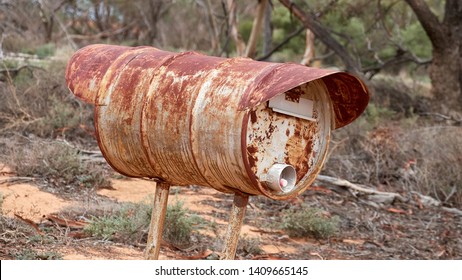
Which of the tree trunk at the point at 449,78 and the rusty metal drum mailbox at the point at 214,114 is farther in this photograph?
the tree trunk at the point at 449,78

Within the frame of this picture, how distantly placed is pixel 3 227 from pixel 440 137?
22.3 ft

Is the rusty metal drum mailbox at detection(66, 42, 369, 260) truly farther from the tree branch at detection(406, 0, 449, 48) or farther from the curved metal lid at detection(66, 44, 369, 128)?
the tree branch at detection(406, 0, 449, 48)

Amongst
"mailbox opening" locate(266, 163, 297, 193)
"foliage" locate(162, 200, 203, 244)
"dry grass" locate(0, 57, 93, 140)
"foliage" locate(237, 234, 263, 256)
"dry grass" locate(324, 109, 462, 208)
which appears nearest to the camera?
"mailbox opening" locate(266, 163, 297, 193)

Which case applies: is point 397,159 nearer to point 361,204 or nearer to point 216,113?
point 361,204

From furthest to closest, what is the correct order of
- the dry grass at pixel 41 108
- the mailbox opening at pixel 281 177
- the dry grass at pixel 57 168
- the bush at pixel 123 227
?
the dry grass at pixel 41 108 < the dry grass at pixel 57 168 < the bush at pixel 123 227 < the mailbox opening at pixel 281 177

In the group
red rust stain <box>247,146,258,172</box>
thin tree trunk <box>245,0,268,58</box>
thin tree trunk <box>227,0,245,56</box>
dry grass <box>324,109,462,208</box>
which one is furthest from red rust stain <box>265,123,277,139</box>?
thin tree trunk <box>227,0,245,56</box>

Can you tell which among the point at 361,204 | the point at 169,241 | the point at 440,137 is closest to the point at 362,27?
the point at 440,137

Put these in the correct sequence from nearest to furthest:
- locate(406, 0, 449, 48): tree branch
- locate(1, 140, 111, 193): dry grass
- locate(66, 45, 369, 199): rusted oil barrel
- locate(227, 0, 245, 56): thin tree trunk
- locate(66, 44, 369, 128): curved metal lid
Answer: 1. locate(66, 45, 369, 199): rusted oil barrel
2. locate(66, 44, 369, 128): curved metal lid
3. locate(1, 140, 111, 193): dry grass
4. locate(406, 0, 449, 48): tree branch
5. locate(227, 0, 245, 56): thin tree trunk

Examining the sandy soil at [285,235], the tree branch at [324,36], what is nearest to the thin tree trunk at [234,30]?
the tree branch at [324,36]

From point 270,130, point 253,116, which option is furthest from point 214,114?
point 270,130

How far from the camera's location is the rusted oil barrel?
4039 mm

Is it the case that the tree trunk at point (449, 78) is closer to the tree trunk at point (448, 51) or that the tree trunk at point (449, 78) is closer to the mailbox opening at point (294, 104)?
the tree trunk at point (448, 51)

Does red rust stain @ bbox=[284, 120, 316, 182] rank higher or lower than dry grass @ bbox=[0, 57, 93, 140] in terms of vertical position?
higher

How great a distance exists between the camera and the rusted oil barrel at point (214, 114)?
4.04 metres
